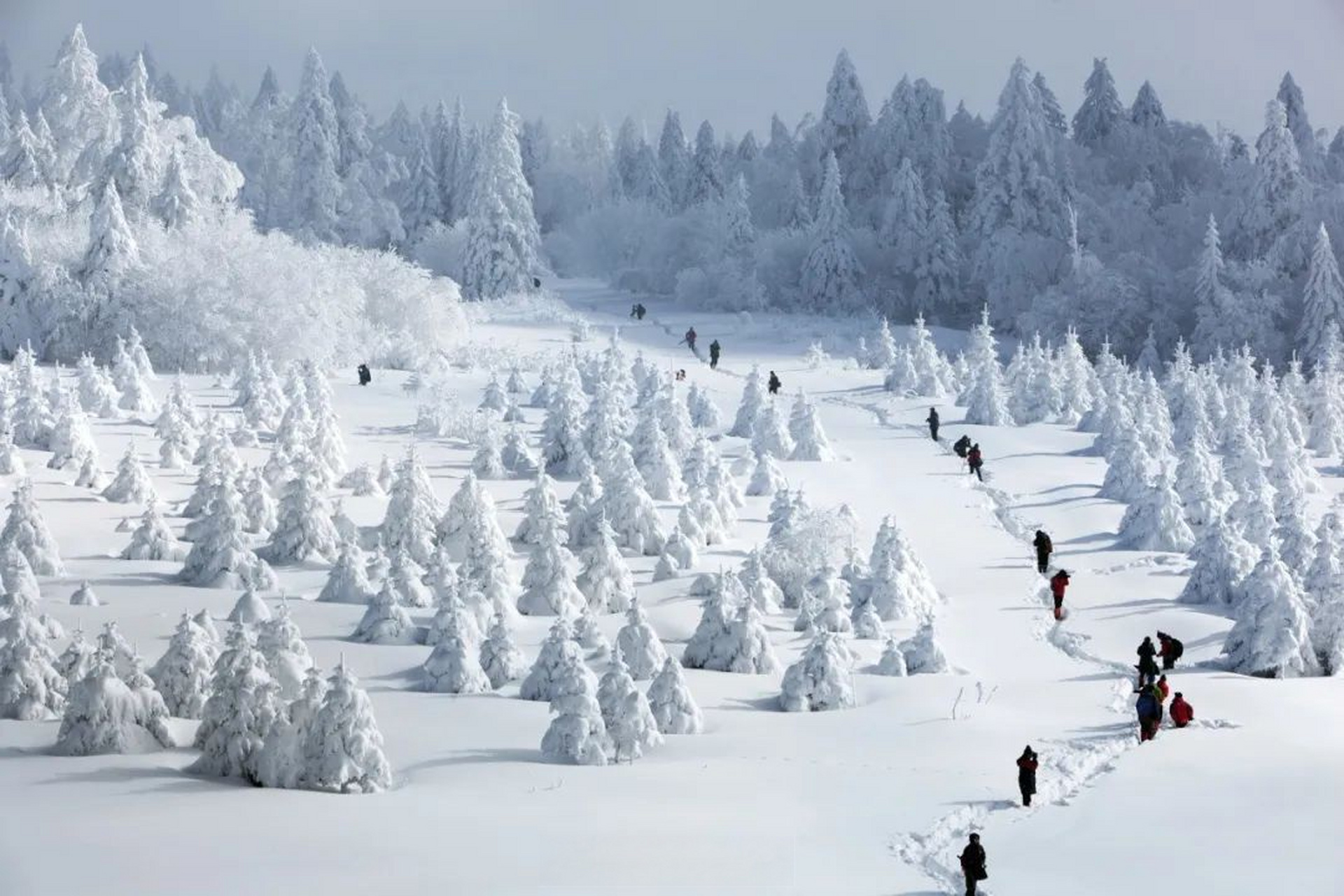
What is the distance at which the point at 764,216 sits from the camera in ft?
380

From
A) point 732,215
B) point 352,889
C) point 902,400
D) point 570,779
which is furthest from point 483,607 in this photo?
point 732,215

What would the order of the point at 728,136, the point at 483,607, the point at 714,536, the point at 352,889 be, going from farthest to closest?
1. the point at 728,136
2. the point at 714,536
3. the point at 483,607
4. the point at 352,889

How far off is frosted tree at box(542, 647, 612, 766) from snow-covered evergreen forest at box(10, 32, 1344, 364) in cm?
3825

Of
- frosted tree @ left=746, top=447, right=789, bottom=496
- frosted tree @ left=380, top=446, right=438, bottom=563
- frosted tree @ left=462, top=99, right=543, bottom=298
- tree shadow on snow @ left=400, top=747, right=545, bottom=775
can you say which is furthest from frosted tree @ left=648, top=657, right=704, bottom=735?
frosted tree @ left=462, top=99, right=543, bottom=298

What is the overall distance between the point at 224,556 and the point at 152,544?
9.04ft

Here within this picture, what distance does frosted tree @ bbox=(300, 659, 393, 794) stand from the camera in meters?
20.0

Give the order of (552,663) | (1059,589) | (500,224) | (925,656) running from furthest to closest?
1. (500,224)
2. (1059,589)
3. (925,656)
4. (552,663)

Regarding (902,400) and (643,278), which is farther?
(643,278)

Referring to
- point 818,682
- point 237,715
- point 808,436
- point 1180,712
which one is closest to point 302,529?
point 818,682

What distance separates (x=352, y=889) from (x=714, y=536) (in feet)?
74.7

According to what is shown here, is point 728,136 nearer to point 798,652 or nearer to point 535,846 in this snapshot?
point 798,652

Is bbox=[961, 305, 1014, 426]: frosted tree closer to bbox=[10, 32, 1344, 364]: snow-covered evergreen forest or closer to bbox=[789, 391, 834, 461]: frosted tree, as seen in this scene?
bbox=[789, 391, 834, 461]: frosted tree

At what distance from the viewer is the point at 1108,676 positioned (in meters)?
29.8

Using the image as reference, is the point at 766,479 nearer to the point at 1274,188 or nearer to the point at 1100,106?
the point at 1274,188
